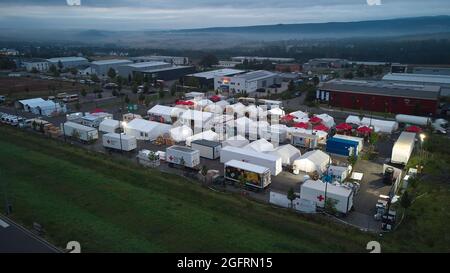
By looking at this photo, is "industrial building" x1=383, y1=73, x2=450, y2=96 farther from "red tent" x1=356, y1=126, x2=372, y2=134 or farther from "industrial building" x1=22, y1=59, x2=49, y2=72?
"industrial building" x1=22, y1=59, x2=49, y2=72

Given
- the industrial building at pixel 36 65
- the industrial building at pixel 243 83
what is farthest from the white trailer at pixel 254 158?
the industrial building at pixel 36 65

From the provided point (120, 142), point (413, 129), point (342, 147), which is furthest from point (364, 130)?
point (120, 142)

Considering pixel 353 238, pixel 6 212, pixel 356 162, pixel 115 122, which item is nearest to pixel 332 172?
pixel 356 162

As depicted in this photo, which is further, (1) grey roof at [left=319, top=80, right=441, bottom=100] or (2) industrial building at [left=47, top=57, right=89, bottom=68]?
(2) industrial building at [left=47, top=57, right=89, bottom=68]

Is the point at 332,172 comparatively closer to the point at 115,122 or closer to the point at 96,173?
the point at 96,173

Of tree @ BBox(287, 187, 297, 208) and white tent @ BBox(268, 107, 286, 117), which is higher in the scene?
white tent @ BBox(268, 107, 286, 117)

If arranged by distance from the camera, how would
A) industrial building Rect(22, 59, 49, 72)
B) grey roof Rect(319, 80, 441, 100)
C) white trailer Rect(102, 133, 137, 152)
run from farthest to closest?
industrial building Rect(22, 59, 49, 72) < grey roof Rect(319, 80, 441, 100) < white trailer Rect(102, 133, 137, 152)

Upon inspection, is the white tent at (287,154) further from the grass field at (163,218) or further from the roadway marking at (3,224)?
the roadway marking at (3,224)

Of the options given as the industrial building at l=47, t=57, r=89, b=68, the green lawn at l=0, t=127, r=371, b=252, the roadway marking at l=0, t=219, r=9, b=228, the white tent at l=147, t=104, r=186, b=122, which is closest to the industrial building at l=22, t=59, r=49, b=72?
the industrial building at l=47, t=57, r=89, b=68
